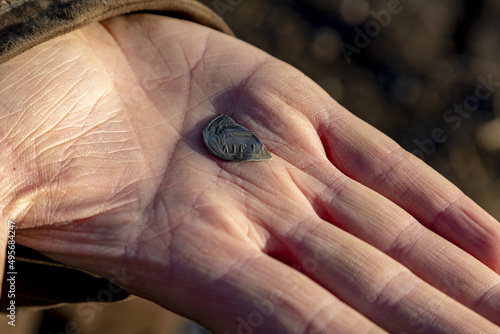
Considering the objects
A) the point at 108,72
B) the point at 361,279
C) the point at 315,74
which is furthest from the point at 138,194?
the point at 315,74

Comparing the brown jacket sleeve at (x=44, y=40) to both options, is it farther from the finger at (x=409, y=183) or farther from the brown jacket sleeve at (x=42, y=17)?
the finger at (x=409, y=183)

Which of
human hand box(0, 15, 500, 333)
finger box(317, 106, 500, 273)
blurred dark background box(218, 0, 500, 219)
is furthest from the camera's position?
blurred dark background box(218, 0, 500, 219)

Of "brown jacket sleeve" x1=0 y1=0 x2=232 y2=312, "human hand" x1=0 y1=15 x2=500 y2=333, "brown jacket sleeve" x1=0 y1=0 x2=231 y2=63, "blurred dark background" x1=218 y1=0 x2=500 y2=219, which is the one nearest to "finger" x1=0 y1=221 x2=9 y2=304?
"human hand" x1=0 y1=15 x2=500 y2=333

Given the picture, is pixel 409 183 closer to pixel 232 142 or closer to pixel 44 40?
pixel 232 142

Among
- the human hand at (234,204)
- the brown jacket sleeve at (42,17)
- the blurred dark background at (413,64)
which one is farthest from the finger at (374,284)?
the blurred dark background at (413,64)

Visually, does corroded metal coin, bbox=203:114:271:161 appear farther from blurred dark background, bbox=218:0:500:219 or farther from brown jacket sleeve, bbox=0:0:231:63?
blurred dark background, bbox=218:0:500:219
